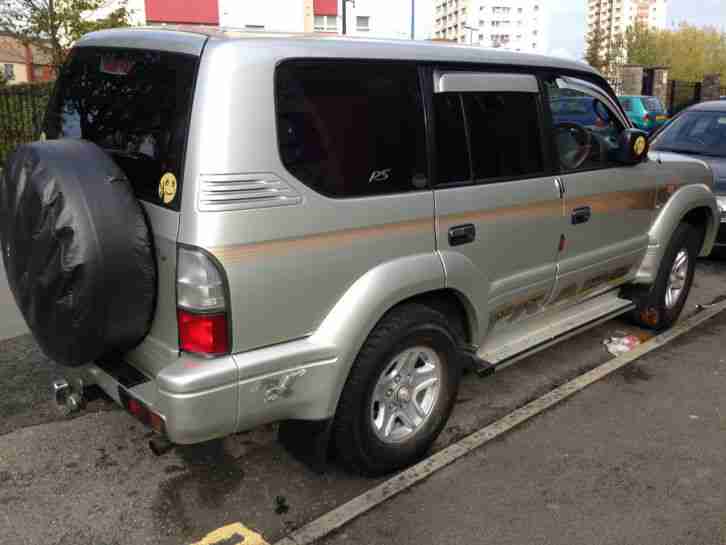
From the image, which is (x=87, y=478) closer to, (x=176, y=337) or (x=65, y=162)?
(x=176, y=337)

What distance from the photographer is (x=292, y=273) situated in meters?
2.74

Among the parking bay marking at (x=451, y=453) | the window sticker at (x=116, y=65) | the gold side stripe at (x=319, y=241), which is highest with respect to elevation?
the window sticker at (x=116, y=65)

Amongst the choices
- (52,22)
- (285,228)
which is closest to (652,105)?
(52,22)

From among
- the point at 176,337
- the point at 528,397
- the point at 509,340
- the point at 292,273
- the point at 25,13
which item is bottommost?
the point at 528,397

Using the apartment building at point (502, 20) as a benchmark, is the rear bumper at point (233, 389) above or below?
below

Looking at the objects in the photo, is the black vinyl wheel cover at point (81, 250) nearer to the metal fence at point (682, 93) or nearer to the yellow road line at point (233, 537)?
the yellow road line at point (233, 537)

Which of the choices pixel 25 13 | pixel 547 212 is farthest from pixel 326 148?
pixel 25 13

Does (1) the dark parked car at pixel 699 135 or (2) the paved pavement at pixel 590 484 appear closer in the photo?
(2) the paved pavement at pixel 590 484

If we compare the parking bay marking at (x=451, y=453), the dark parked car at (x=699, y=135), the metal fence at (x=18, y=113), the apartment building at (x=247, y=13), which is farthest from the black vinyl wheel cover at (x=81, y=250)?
the apartment building at (x=247, y=13)

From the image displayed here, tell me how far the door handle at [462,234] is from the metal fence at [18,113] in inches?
402

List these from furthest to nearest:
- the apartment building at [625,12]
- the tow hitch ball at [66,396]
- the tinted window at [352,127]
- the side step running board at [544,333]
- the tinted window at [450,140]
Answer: the apartment building at [625,12] → the side step running board at [544,333] → the tinted window at [450,140] → the tow hitch ball at [66,396] → the tinted window at [352,127]

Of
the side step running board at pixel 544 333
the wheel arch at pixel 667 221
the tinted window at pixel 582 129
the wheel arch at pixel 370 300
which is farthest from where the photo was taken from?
the wheel arch at pixel 667 221

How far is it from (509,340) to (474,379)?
613 millimetres

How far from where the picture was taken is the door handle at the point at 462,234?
11.0 ft
